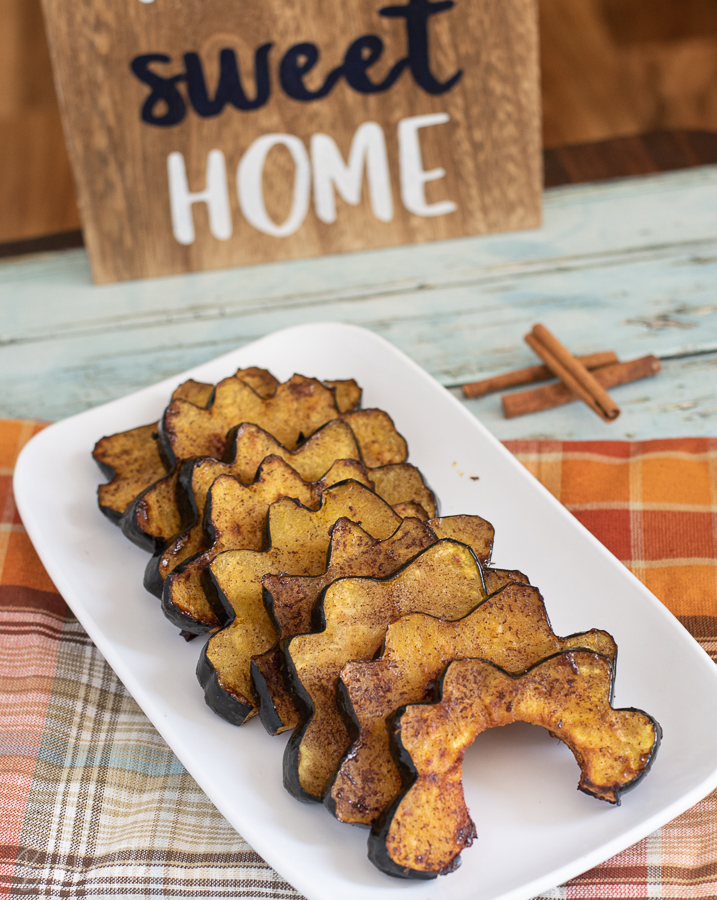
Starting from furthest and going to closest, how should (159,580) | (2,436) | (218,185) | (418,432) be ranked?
1. (218,185)
2. (2,436)
3. (418,432)
4. (159,580)

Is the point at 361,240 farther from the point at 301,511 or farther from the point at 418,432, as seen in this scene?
the point at 301,511

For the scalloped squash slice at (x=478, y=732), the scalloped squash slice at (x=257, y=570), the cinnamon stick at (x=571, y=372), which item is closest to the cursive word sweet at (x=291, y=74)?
the cinnamon stick at (x=571, y=372)

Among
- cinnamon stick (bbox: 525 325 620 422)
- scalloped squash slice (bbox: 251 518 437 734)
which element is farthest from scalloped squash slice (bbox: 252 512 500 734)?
cinnamon stick (bbox: 525 325 620 422)

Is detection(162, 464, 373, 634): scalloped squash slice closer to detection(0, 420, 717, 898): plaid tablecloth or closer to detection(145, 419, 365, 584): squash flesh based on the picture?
detection(145, 419, 365, 584): squash flesh

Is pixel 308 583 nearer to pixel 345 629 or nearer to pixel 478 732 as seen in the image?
pixel 345 629

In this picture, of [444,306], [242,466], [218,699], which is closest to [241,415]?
[242,466]

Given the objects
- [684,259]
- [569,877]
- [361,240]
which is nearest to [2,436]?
[361,240]
